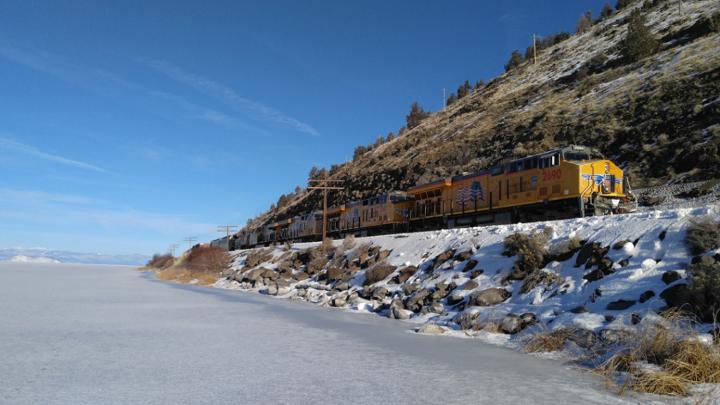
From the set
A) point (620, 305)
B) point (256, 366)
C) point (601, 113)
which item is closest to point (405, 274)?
point (620, 305)

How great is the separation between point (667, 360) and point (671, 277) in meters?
3.21

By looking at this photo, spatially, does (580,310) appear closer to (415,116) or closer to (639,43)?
(639,43)

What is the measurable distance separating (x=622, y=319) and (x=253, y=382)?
6706 millimetres

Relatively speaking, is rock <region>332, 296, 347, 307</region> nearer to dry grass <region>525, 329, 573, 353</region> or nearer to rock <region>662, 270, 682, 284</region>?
dry grass <region>525, 329, 573, 353</region>

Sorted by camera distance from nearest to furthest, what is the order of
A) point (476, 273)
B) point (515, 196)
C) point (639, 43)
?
point (476, 273) < point (515, 196) < point (639, 43)

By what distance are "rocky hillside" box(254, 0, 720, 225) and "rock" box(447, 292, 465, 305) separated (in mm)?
17588

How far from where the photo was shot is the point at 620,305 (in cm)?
900

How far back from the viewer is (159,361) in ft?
22.4

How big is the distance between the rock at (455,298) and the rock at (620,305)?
4476 millimetres

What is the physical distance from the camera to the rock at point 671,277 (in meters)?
Answer: 8.77

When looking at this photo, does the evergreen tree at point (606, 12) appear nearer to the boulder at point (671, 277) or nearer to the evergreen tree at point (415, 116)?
the evergreen tree at point (415, 116)

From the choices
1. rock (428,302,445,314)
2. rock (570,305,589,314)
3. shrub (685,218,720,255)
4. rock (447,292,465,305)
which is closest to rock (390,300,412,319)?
rock (428,302,445,314)

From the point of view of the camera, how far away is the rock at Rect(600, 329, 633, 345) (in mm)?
7672

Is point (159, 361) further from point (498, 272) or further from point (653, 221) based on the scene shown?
point (653, 221)
